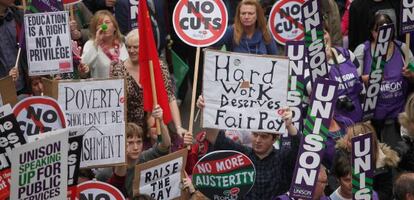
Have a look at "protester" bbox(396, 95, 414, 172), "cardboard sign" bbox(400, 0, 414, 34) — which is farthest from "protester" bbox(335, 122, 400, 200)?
"cardboard sign" bbox(400, 0, 414, 34)

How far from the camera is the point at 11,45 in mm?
12523

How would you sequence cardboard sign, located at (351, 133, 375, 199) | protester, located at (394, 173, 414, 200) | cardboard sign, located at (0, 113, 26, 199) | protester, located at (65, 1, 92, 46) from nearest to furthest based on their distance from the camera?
cardboard sign, located at (0, 113, 26, 199), protester, located at (394, 173, 414, 200), cardboard sign, located at (351, 133, 375, 199), protester, located at (65, 1, 92, 46)

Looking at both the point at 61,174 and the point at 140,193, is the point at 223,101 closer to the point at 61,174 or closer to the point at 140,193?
the point at 140,193

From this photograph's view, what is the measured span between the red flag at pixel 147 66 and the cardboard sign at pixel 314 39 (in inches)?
59.1

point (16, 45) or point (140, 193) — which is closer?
point (140, 193)

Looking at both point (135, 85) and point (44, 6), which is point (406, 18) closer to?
point (135, 85)

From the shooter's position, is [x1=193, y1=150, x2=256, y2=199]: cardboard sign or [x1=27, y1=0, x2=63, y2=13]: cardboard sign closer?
[x1=193, y1=150, x2=256, y2=199]: cardboard sign

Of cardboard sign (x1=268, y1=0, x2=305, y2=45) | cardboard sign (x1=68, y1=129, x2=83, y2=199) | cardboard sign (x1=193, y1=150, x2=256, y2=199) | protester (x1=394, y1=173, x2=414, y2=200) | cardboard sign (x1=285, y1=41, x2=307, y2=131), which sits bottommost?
cardboard sign (x1=193, y1=150, x2=256, y2=199)

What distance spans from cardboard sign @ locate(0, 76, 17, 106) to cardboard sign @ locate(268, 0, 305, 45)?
398 centimetres

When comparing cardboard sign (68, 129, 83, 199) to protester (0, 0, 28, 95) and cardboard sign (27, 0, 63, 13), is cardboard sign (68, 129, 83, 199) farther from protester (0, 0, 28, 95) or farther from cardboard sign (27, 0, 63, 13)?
cardboard sign (27, 0, 63, 13)

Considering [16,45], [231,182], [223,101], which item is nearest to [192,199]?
[231,182]

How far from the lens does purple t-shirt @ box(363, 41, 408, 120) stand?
13461mm

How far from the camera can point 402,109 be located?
13.6 m

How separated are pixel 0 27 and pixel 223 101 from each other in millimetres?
2346
